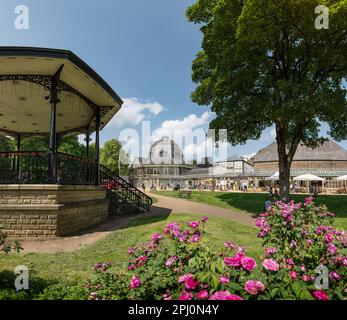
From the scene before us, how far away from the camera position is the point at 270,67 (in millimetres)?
15328

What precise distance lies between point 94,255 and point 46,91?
8635 mm

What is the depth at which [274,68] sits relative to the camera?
15.6 m

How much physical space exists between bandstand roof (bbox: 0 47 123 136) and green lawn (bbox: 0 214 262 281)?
6559 millimetres

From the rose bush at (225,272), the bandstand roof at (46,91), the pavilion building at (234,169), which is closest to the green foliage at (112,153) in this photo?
the pavilion building at (234,169)

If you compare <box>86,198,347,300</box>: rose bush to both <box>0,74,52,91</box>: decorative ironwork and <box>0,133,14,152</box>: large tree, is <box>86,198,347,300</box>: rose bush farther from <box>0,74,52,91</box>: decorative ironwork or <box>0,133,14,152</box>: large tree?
<box>0,133,14,152</box>: large tree

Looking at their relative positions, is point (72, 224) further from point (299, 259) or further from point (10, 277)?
point (299, 259)

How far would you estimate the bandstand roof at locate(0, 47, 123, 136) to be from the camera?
8.52 metres

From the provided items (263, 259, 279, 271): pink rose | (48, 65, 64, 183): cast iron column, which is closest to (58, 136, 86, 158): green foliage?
(48, 65, 64, 183): cast iron column

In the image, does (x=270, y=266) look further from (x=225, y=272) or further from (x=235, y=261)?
(x=225, y=272)

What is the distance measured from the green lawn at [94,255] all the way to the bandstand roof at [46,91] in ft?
21.5

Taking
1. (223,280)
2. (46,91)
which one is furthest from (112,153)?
(223,280)

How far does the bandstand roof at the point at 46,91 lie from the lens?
8.52 metres

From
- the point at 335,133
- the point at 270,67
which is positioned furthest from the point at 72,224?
the point at 335,133

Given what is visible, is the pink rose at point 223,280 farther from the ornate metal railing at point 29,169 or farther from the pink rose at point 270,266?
the ornate metal railing at point 29,169
